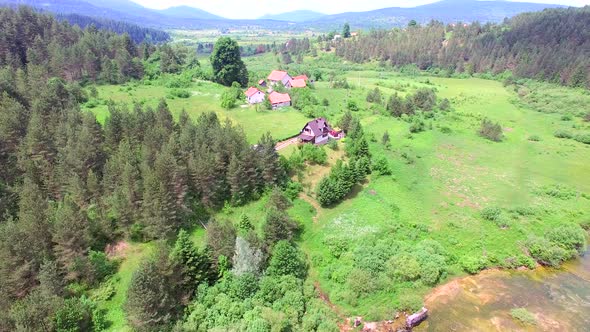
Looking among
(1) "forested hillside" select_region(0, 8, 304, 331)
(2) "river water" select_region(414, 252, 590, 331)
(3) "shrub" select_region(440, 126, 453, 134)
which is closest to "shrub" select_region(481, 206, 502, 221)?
(2) "river water" select_region(414, 252, 590, 331)

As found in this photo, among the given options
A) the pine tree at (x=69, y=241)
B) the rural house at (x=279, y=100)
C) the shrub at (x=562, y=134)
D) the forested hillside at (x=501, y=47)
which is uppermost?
the forested hillside at (x=501, y=47)

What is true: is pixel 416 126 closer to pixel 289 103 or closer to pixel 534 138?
pixel 534 138

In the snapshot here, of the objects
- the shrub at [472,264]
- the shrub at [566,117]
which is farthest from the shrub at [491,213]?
the shrub at [566,117]

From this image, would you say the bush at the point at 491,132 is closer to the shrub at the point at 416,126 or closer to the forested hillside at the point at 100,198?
the shrub at the point at 416,126

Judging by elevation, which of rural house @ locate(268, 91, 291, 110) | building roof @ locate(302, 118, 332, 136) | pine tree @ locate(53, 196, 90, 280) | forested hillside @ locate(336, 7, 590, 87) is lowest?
pine tree @ locate(53, 196, 90, 280)

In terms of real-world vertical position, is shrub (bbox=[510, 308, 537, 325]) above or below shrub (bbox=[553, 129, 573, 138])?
below

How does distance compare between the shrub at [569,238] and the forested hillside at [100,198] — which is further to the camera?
the shrub at [569,238]

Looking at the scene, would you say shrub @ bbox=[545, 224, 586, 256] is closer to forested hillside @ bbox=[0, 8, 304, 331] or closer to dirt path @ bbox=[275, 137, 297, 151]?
forested hillside @ bbox=[0, 8, 304, 331]
